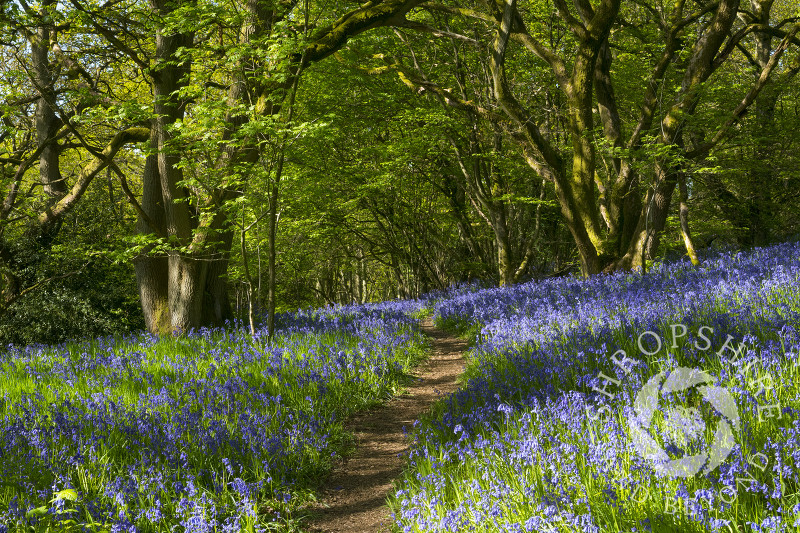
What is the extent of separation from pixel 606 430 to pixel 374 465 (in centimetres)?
231

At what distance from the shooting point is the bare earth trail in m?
4.09

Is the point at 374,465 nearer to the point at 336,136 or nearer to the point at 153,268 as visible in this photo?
the point at 336,136

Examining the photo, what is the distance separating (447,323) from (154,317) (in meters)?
5.76

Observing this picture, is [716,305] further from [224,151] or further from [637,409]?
[224,151]

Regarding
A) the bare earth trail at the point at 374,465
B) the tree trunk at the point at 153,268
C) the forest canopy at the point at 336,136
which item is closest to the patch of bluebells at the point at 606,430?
the bare earth trail at the point at 374,465

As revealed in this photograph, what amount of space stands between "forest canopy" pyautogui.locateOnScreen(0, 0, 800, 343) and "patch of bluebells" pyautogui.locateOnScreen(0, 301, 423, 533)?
1.56 metres

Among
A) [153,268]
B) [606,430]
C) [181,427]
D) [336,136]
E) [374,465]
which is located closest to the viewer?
[606,430]

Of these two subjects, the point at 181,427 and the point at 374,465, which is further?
the point at 374,465

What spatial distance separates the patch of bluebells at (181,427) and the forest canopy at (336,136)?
5.11 ft

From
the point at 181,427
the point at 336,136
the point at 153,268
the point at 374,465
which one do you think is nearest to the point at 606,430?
the point at 374,465

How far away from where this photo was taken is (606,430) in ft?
11.2

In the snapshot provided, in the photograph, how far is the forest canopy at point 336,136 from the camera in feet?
27.3

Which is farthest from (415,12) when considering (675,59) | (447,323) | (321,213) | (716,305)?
(716,305)

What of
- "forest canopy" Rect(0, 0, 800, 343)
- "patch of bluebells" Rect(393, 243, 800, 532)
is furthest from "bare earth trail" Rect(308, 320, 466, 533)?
"forest canopy" Rect(0, 0, 800, 343)
